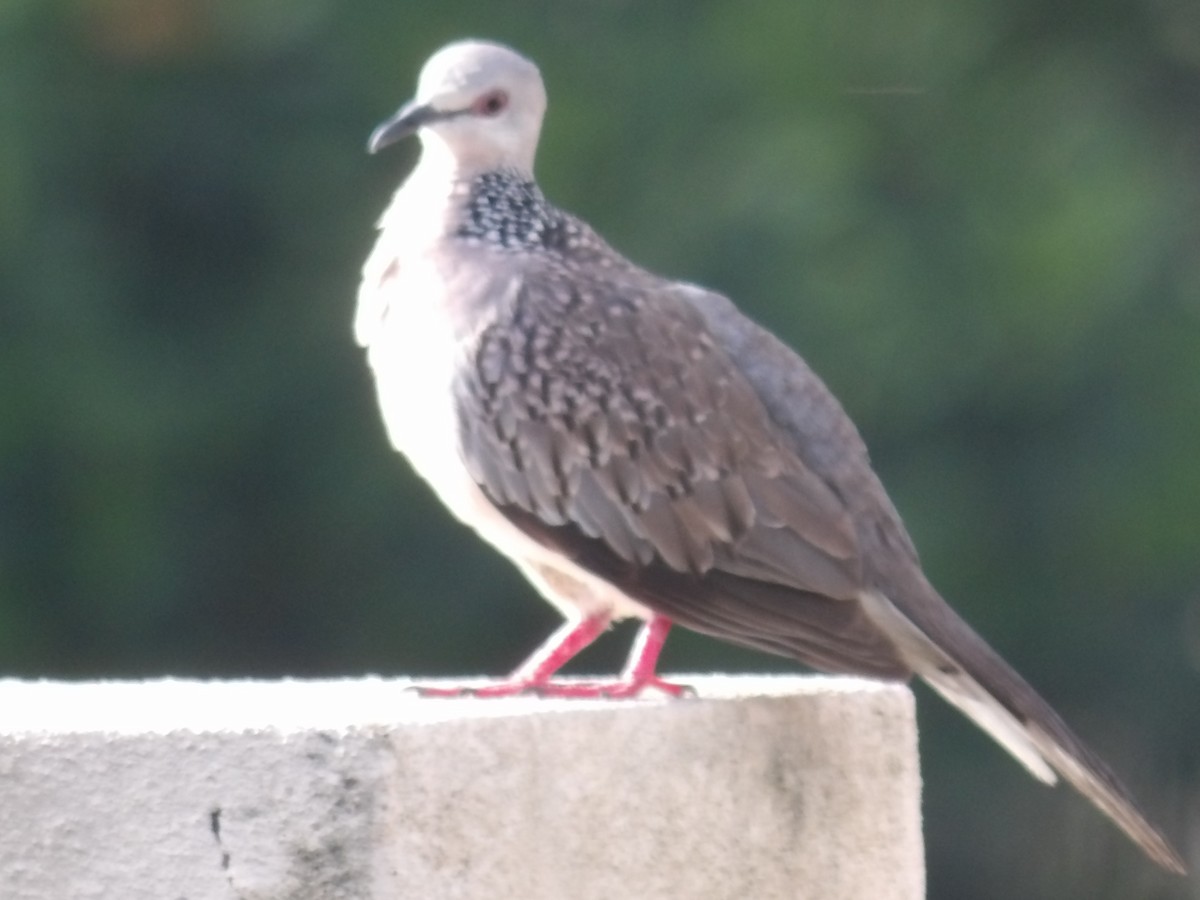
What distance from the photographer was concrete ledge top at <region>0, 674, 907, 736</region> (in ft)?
10.9

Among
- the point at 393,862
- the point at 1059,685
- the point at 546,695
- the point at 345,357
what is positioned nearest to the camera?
the point at 393,862

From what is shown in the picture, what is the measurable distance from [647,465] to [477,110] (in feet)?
2.52

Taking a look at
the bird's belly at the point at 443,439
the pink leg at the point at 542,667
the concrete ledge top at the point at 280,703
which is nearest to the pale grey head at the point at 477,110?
the bird's belly at the point at 443,439

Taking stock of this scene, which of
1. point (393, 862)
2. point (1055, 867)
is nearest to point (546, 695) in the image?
point (393, 862)

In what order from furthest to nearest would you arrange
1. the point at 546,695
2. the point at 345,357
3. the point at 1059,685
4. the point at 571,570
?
the point at 1059,685
the point at 345,357
the point at 571,570
the point at 546,695

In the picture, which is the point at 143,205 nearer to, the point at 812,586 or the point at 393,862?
the point at 812,586

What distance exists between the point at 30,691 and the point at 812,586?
1.20 m

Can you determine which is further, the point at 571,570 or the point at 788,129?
the point at 788,129

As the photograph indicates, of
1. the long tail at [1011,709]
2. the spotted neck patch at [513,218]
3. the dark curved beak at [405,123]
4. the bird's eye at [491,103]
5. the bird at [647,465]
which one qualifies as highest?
the bird's eye at [491,103]

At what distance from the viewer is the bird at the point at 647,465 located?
416cm

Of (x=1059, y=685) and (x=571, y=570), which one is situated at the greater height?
(x=571, y=570)

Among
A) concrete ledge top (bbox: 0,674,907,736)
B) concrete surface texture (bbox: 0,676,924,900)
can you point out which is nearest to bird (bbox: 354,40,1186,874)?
concrete ledge top (bbox: 0,674,907,736)

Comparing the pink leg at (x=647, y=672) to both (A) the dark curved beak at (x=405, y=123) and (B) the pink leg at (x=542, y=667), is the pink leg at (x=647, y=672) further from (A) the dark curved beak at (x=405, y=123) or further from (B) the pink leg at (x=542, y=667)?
(A) the dark curved beak at (x=405, y=123)

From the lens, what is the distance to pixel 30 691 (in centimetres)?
402
